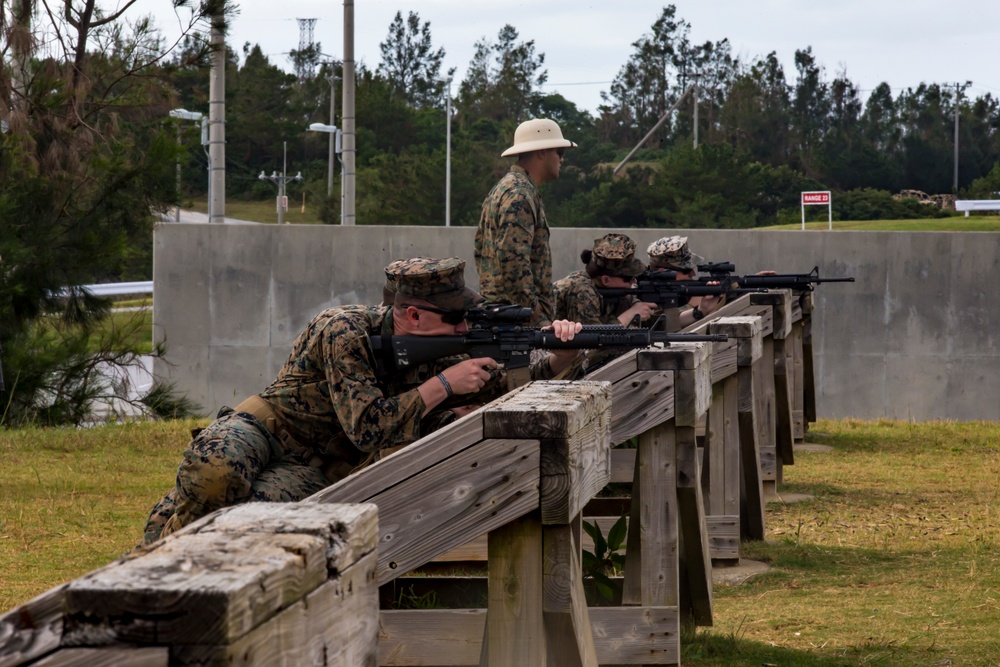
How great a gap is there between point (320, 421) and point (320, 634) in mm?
2793

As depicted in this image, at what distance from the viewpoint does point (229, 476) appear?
4105 millimetres

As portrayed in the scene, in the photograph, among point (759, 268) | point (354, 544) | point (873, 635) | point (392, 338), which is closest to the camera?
point (354, 544)

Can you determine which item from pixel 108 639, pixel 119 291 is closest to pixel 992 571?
pixel 108 639

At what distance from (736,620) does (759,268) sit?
9.82 metres

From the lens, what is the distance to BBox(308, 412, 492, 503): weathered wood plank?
2828 millimetres

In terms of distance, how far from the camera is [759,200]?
158ft

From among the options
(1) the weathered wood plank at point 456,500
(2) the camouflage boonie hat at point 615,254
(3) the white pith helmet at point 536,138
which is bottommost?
(1) the weathered wood plank at point 456,500

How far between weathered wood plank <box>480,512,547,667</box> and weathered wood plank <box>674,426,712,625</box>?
1834 millimetres

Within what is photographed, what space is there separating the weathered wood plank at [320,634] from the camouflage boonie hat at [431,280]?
2508mm

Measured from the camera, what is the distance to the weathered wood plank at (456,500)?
9.23 feet

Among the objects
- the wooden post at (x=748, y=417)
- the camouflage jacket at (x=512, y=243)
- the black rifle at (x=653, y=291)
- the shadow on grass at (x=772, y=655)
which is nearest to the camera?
the shadow on grass at (x=772, y=655)

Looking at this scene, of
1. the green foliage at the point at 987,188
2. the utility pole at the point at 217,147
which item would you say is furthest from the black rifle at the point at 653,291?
the green foliage at the point at 987,188

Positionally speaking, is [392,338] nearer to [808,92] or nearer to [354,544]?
[354,544]

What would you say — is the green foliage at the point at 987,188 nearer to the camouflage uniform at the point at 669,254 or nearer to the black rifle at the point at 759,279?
the black rifle at the point at 759,279
